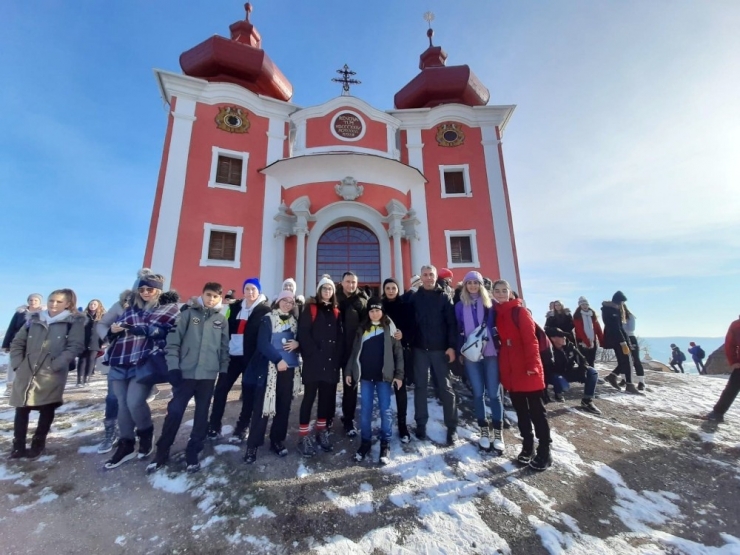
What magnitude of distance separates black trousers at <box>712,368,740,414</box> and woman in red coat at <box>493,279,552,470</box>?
3.98 m

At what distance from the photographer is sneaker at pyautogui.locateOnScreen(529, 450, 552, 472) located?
342cm

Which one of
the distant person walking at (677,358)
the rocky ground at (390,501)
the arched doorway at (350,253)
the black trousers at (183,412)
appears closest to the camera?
the rocky ground at (390,501)

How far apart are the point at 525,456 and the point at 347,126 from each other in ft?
43.1

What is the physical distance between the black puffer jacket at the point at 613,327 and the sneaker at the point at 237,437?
6882mm

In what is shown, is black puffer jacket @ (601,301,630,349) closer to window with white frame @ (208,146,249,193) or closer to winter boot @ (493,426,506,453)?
winter boot @ (493,426,506,453)

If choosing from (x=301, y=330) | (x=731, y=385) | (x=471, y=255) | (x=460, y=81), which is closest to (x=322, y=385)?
(x=301, y=330)

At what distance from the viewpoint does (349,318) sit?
12.9 feet

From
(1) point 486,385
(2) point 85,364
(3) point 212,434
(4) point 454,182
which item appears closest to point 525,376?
(1) point 486,385

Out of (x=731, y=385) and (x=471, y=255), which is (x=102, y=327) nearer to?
(x=731, y=385)

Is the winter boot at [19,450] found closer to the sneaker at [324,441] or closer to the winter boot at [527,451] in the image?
the sneaker at [324,441]

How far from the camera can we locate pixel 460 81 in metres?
15.5

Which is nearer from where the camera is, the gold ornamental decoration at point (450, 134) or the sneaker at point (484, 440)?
the sneaker at point (484, 440)

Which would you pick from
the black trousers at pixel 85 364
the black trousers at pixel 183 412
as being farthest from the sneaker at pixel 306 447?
the black trousers at pixel 85 364

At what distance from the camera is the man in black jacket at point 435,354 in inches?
156
